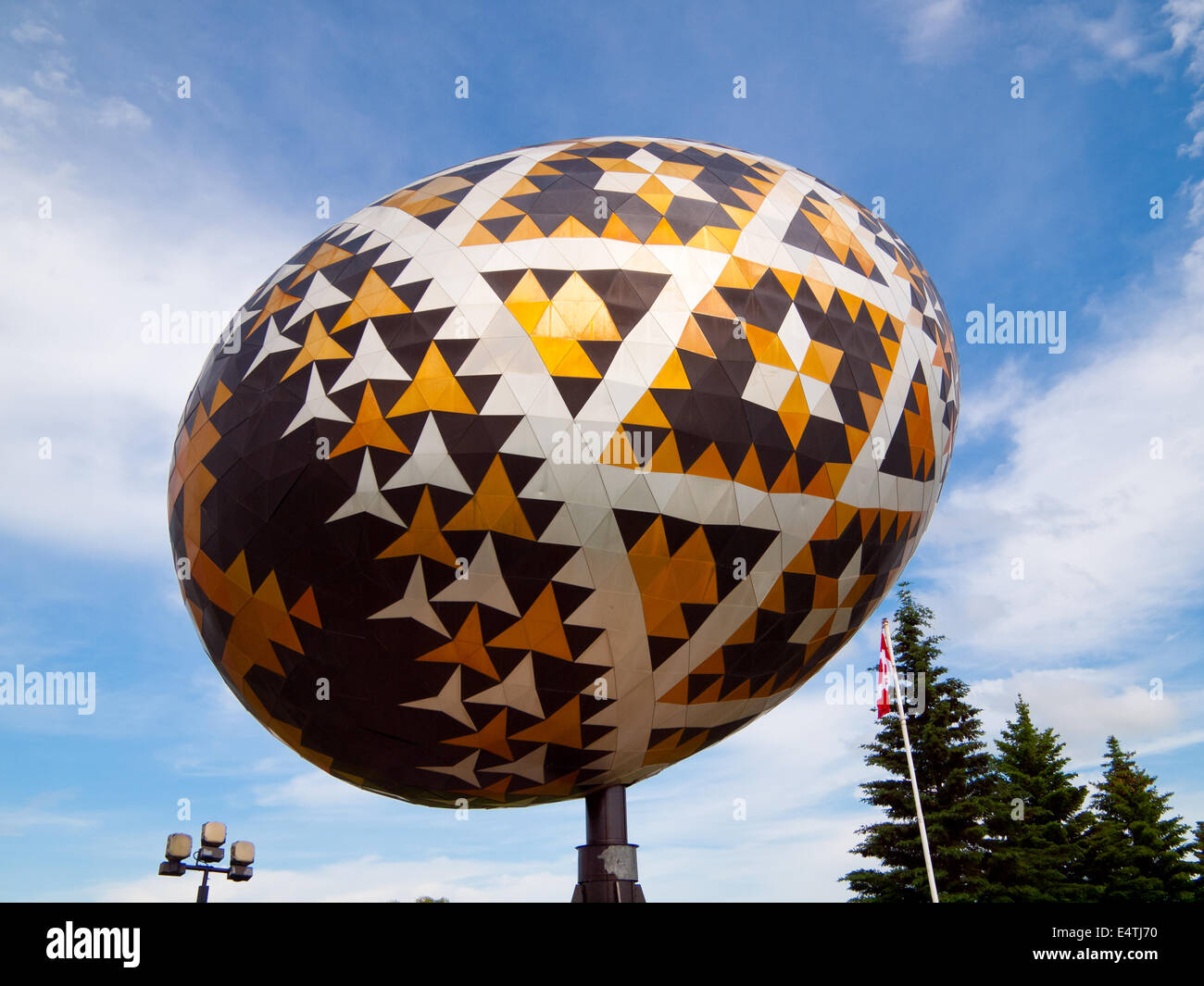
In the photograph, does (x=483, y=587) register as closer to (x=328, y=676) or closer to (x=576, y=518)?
(x=576, y=518)

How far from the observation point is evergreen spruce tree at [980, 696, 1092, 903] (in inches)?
1516

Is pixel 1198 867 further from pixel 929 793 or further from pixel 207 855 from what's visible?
pixel 207 855

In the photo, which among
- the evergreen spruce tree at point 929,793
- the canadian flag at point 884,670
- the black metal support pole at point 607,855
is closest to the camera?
the black metal support pole at point 607,855

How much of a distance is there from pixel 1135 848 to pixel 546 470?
4285 centimetres

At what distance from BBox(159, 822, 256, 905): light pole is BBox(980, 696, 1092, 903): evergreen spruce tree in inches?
1276

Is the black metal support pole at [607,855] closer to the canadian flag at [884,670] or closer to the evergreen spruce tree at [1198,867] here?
the canadian flag at [884,670]

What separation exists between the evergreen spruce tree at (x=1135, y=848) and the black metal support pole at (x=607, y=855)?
3106cm

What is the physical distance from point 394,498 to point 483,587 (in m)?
2.23

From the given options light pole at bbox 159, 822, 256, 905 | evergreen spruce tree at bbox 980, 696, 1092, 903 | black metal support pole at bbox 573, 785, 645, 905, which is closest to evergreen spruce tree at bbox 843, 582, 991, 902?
evergreen spruce tree at bbox 980, 696, 1092, 903

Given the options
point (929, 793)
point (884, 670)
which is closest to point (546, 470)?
point (884, 670)

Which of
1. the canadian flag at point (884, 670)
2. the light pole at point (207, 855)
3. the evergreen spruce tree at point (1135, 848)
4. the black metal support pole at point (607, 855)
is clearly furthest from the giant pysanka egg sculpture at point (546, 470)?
the evergreen spruce tree at point (1135, 848)

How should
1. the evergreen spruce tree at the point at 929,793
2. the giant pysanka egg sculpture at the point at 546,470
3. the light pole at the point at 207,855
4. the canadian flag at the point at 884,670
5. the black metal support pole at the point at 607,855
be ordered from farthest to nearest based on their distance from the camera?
the evergreen spruce tree at the point at 929,793 → the canadian flag at the point at 884,670 → the black metal support pole at the point at 607,855 → the giant pysanka egg sculpture at the point at 546,470 → the light pole at the point at 207,855

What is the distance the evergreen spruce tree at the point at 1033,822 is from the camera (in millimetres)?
38500
